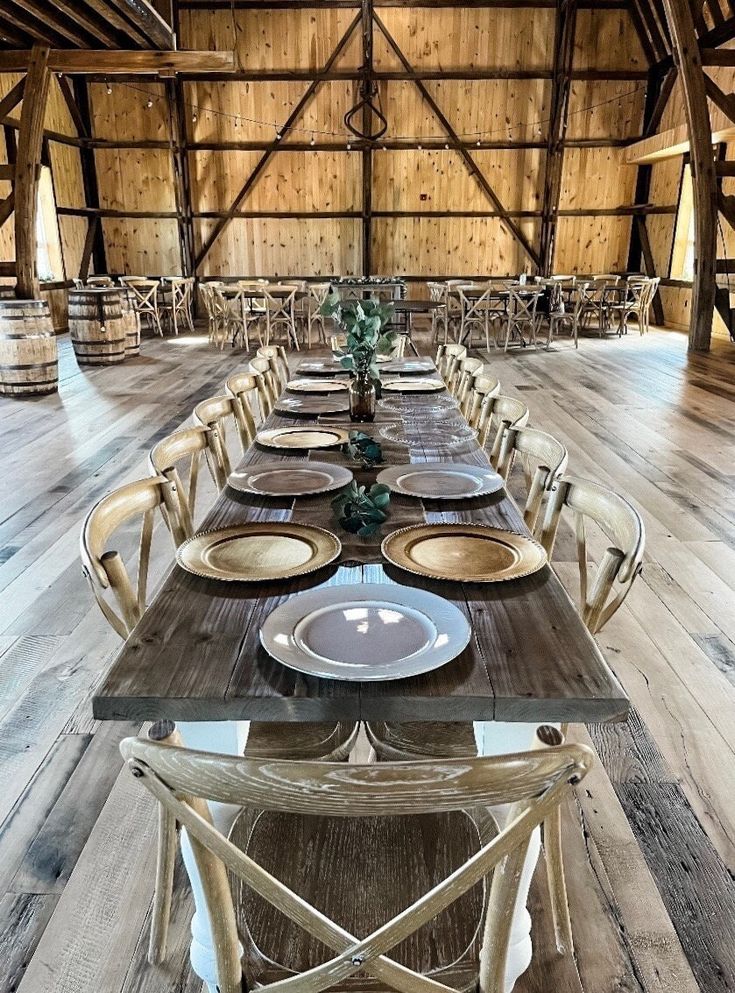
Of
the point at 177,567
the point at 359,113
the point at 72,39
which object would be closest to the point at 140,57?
the point at 72,39

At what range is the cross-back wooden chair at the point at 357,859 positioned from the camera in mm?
784

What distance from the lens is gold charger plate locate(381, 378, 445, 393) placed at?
3.36m

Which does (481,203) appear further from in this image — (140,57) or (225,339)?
(140,57)

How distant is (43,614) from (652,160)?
12.5 metres

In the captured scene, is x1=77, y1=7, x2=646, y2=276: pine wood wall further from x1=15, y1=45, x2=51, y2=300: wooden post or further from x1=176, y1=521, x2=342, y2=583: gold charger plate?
x1=176, y1=521, x2=342, y2=583: gold charger plate

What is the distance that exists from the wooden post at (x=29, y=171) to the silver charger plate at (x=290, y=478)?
19.5ft

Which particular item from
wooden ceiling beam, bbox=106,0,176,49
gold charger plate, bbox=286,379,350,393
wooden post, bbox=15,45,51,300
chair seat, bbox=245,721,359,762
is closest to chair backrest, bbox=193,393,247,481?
gold charger plate, bbox=286,379,350,393

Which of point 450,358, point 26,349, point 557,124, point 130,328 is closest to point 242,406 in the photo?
point 450,358

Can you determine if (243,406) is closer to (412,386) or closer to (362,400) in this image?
(362,400)

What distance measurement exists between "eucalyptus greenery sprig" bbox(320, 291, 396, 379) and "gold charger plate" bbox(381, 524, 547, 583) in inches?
37.8

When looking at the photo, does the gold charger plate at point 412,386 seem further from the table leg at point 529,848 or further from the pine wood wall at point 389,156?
the pine wood wall at point 389,156

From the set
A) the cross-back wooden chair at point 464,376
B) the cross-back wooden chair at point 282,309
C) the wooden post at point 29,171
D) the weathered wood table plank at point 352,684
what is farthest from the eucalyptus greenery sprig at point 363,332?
the cross-back wooden chair at point 282,309

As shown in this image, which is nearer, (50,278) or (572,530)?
(572,530)

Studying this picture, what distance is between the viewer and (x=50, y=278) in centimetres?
1093
